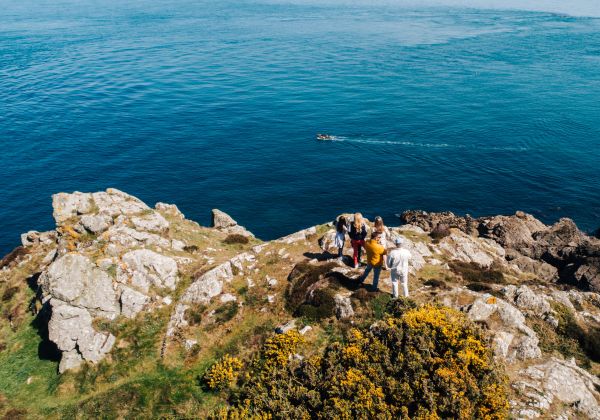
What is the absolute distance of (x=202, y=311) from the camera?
27250 mm

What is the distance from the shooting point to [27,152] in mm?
81812

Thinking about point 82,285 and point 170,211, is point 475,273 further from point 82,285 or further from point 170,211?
point 170,211

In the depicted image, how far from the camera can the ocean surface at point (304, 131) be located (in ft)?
217

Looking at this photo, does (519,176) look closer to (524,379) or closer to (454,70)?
(524,379)

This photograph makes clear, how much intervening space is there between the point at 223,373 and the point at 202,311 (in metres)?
6.60

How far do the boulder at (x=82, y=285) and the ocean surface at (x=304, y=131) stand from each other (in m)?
31.3

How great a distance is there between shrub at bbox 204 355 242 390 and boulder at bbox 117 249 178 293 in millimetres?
10144

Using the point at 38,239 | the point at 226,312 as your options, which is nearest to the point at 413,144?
the point at 226,312

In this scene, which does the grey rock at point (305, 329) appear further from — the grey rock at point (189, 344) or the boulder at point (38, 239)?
the boulder at point (38, 239)

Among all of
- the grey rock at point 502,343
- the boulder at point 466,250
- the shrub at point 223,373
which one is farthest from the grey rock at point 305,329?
the boulder at point 466,250

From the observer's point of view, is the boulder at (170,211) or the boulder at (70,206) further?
the boulder at (170,211)

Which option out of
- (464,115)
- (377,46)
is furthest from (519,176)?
(377,46)

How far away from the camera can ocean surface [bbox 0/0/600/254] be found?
6619 centimetres

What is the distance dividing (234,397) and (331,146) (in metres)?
68.4
